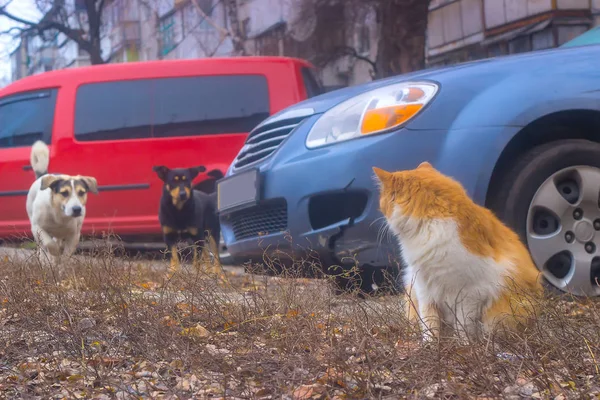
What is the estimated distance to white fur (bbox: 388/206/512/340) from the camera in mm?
3115

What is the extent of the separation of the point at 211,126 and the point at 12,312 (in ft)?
18.3

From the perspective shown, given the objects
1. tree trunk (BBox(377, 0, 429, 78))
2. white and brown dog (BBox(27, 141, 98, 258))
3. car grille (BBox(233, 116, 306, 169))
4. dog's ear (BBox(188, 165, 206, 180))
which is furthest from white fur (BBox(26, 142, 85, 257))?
tree trunk (BBox(377, 0, 429, 78))

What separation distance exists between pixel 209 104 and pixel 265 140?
14.3 ft

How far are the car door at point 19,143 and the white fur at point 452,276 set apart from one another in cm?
681

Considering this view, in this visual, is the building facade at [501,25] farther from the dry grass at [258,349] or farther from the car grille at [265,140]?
the dry grass at [258,349]

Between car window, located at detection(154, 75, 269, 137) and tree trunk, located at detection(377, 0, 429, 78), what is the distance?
449cm

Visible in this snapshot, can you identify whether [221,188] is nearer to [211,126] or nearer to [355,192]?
[355,192]

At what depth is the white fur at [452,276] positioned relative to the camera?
3115mm

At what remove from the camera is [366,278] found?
4797 mm

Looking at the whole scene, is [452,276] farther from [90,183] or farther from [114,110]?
[114,110]

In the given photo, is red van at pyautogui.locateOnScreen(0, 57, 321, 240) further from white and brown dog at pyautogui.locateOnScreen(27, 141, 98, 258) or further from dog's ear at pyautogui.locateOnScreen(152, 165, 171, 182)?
white and brown dog at pyautogui.locateOnScreen(27, 141, 98, 258)

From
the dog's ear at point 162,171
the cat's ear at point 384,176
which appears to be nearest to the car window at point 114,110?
the dog's ear at point 162,171

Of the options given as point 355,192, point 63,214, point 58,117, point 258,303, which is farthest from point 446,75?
point 58,117

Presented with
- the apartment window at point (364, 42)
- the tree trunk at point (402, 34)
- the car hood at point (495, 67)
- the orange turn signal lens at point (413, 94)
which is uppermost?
the apartment window at point (364, 42)
